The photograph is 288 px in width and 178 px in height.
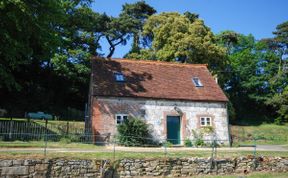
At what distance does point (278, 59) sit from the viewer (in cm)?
5850

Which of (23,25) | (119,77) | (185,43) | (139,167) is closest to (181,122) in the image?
(119,77)

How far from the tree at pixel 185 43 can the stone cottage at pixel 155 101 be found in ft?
36.2

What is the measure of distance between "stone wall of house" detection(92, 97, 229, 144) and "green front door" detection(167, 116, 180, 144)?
0.39m

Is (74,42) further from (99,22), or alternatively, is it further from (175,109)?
(175,109)

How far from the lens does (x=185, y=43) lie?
1651 inches

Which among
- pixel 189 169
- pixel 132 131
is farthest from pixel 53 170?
pixel 132 131

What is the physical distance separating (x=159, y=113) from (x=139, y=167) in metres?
10.3

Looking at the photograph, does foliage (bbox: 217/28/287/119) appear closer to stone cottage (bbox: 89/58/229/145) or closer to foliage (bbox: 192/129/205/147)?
stone cottage (bbox: 89/58/229/145)

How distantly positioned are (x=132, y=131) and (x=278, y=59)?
Result: 41.6 m

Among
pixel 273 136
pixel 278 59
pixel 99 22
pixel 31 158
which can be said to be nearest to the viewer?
pixel 31 158

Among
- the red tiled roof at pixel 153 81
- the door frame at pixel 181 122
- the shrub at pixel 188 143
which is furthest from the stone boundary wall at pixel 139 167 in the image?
the red tiled roof at pixel 153 81

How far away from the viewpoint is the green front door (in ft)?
93.3

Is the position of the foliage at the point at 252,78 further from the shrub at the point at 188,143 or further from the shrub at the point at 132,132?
the shrub at the point at 132,132

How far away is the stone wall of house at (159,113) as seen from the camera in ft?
88.4
